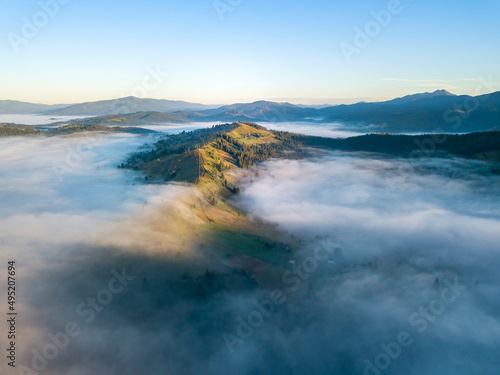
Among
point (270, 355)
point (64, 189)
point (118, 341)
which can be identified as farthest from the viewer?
point (64, 189)

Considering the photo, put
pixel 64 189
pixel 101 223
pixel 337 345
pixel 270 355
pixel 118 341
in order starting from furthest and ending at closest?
pixel 64 189 → pixel 101 223 → pixel 337 345 → pixel 270 355 → pixel 118 341

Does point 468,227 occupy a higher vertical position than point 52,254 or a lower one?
lower

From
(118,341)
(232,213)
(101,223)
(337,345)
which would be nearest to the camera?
(118,341)

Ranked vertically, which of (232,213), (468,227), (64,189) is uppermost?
(64,189)

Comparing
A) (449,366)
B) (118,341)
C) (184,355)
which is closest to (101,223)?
(118,341)

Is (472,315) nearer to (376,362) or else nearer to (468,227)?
(376,362)

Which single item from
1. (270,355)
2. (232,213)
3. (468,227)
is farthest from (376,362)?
(468,227)

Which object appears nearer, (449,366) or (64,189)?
(449,366)

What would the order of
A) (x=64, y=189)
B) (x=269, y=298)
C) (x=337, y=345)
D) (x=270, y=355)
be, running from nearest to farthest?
(x=270, y=355) < (x=337, y=345) < (x=269, y=298) < (x=64, y=189)

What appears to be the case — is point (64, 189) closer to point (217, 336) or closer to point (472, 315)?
point (217, 336)
